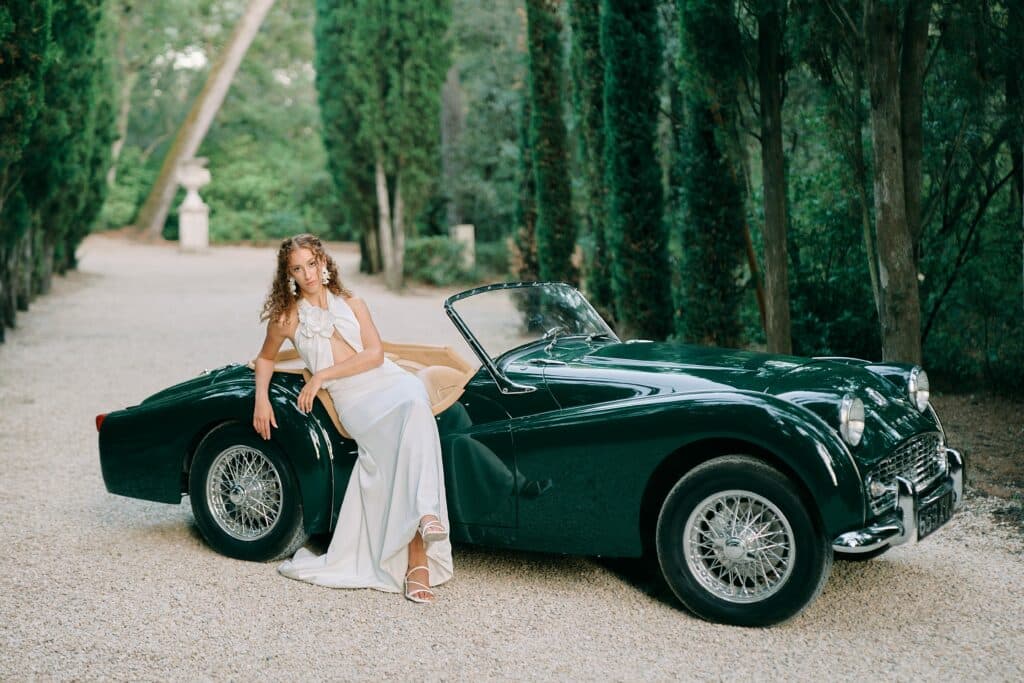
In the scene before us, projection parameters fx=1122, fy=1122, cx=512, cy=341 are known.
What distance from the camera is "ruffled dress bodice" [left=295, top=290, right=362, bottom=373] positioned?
5.07 metres

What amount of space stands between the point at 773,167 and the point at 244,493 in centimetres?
551

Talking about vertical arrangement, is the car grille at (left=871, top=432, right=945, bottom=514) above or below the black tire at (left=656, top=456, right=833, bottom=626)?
above

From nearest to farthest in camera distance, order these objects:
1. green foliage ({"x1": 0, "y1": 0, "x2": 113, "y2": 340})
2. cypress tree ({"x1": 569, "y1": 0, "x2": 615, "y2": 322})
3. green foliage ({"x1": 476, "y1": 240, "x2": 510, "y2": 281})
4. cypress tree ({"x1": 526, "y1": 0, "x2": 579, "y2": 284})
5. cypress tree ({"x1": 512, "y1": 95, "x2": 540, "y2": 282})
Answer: green foliage ({"x1": 0, "y1": 0, "x2": 113, "y2": 340})
cypress tree ({"x1": 569, "y1": 0, "x2": 615, "y2": 322})
cypress tree ({"x1": 526, "y1": 0, "x2": 579, "y2": 284})
cypress tree ({"x1": 512, "y1": 95, "x2": 540, "y2": 282})
green foliage ({"x1": 476, "y1": 240, "x2": 510, "y2": 281})

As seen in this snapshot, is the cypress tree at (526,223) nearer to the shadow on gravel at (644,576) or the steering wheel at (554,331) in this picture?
the steering wheel at (554,331)

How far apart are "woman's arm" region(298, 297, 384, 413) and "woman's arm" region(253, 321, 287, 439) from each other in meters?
0.16

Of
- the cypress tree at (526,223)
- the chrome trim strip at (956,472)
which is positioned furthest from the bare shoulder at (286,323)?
the cypress tree at (526,223)

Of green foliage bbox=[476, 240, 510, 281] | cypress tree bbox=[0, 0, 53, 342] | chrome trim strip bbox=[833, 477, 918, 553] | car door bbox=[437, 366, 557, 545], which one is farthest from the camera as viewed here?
green foliage bbox=[476, 240, 510, 281]

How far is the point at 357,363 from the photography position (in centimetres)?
503

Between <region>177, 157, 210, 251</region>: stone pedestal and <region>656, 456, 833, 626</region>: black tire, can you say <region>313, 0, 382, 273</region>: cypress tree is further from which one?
<region>656, 456, 833, 626</region>: black tire

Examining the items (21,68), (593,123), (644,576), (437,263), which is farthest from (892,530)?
(437,263)

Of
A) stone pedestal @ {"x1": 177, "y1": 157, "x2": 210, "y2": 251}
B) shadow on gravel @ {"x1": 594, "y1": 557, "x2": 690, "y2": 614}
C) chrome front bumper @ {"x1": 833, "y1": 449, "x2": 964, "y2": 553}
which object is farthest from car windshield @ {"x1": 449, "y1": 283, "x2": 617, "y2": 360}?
stone pedestal @ {"x1": 177, "y1": 157, "x2": 210, "y2": 251}

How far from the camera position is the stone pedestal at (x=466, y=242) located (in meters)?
22.0

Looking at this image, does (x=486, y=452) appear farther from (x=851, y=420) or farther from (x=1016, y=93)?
(x=1016, y=93)

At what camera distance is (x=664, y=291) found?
1198 cm
